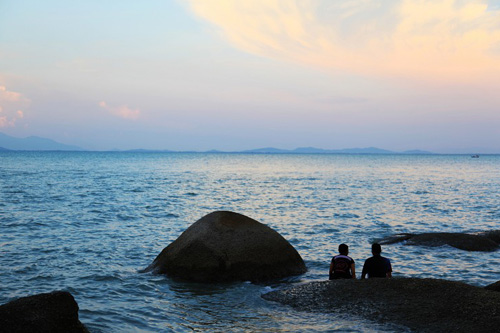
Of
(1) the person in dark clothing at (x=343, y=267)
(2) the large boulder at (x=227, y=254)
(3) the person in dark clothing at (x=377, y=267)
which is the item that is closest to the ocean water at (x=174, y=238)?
(2) the large boulder at (x=227, y=254)

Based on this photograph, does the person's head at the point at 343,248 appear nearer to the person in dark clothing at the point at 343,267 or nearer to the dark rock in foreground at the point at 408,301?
the person in dark clothing at the point at 343,267

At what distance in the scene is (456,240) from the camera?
19312 mm

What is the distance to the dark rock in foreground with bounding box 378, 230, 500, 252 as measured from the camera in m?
18.8

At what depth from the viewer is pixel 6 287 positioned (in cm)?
1277

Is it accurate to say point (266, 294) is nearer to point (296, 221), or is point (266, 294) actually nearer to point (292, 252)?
point (292, 252)

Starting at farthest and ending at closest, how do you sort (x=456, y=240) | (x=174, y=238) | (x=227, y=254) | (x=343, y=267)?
(x=174, y=238), (x=456, y=240), (x=227, y=254), (x=343, y=267)

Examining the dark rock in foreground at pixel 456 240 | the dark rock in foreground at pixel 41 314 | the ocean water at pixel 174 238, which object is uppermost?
the dark rock in foreground at pixel 41 314

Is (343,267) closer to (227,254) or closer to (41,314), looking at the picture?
(227,254)

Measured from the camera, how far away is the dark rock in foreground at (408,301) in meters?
8.68

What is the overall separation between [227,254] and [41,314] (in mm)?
6345

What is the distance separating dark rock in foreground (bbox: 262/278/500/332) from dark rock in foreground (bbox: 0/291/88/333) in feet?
16.9

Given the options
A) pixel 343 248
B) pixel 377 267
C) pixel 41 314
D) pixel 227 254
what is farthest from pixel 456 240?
pixel 41 314

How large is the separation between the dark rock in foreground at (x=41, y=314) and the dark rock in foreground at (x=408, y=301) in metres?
A: 5.15

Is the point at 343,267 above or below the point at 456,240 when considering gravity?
above
